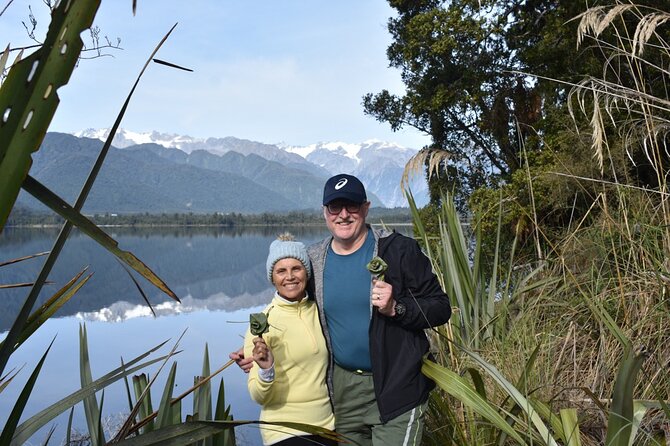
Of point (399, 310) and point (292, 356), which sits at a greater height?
point (399, 310)

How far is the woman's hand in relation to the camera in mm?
1854

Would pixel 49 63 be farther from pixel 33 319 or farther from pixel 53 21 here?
pixel 33 319

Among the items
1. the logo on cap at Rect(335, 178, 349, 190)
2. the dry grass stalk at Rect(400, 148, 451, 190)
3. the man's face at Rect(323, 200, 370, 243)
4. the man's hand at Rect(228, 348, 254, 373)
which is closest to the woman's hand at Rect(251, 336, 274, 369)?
the man's hand at Rect(228, 348, 254, 373)

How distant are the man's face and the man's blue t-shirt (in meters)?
0.08

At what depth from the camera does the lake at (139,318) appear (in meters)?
15.4

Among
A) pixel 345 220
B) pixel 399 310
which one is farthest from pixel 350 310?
pixel 345 220

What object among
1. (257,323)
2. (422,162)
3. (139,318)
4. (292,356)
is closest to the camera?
(257,323)

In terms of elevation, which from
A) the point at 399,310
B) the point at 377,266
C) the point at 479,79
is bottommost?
the point at 399,310

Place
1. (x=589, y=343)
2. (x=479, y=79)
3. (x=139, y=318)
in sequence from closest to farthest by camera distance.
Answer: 1. (x=589, y=343)
2. (x=479, y=79)
3. (x=139, y=318)

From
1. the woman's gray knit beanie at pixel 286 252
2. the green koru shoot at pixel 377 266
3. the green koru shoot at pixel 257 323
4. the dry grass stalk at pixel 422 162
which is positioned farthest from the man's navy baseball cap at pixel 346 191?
the dry grass stalk at pixel 422 162

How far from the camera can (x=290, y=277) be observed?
2.09 meters

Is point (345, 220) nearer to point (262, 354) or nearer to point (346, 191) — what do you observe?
point (346, 191)

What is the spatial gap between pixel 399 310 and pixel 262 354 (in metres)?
0.45

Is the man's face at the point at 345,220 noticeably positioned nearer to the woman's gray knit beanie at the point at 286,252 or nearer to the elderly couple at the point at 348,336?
the elderly couple at the point at 348,336
